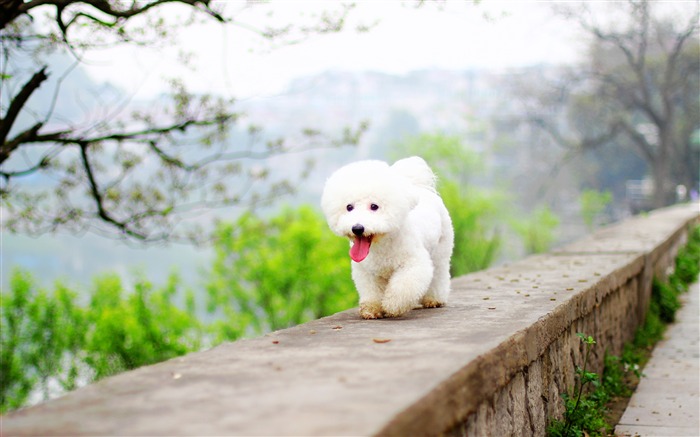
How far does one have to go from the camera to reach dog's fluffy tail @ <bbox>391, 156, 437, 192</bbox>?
15.5ft

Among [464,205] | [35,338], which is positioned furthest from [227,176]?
[464,205]

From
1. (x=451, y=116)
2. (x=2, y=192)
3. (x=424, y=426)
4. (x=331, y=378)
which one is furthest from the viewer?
(x=451, y=116)

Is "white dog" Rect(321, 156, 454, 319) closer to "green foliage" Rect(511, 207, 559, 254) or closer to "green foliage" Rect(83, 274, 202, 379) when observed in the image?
"green foliage" Rect(83, 274, 202, 379)

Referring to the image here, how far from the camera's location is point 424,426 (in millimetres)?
2346

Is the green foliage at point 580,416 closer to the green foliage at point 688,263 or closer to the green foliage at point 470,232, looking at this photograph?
the green foliage at point 688,263

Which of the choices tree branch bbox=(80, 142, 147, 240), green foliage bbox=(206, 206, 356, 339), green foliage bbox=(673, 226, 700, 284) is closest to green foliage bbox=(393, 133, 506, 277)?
green foliage bbox=(206, 206, 356, 339)

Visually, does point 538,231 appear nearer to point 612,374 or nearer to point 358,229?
point 612,374

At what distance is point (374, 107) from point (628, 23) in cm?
6200

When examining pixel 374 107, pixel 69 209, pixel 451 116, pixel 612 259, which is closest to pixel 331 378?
pixel 612 259

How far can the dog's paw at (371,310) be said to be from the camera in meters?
4.37

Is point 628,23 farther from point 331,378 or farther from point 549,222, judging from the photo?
point 331,378

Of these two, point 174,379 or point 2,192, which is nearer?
point 174,379

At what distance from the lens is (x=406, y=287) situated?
13.9ft

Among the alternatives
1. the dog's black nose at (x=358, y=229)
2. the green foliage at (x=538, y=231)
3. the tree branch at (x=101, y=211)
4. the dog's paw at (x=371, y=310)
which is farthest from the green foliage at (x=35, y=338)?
the green foliage at (x=538, y=231)
